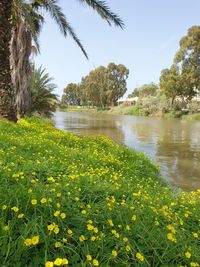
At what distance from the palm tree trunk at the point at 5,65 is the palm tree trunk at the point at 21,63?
6.72 meters

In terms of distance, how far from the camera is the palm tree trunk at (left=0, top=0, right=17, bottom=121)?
1127 cm

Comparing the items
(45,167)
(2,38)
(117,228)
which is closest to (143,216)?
(117,228)

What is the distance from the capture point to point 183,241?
118 inches

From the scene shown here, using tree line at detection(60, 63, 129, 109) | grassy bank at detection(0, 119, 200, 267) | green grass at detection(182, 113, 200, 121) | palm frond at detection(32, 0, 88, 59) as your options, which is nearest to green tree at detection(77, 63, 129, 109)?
tree line at detection(60, 63, 129, 109)

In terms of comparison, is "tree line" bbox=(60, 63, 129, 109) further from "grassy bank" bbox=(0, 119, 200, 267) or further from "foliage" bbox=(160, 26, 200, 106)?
"grassy bank" bbox=(0, 119, 200, 267)

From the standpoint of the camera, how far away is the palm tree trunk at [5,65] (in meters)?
11.3

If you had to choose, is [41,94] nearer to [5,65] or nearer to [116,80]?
[5,65]

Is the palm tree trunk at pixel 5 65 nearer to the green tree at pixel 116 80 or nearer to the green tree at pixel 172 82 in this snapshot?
the green tree at pixel 172 82

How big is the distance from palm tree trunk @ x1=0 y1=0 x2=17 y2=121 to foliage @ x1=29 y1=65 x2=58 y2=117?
1342cm

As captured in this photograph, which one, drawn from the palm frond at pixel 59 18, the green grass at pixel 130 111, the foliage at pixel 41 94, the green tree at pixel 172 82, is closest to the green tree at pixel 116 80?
the green grass at pixel 130 111

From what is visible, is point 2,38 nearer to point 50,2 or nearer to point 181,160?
point 50,2

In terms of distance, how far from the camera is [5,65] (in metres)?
11.8

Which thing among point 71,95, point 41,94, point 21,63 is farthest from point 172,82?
point 71,95

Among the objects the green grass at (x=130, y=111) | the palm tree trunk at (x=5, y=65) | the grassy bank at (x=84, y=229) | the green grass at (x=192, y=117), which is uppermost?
the palm tree trunk at (x=5, y=65)
